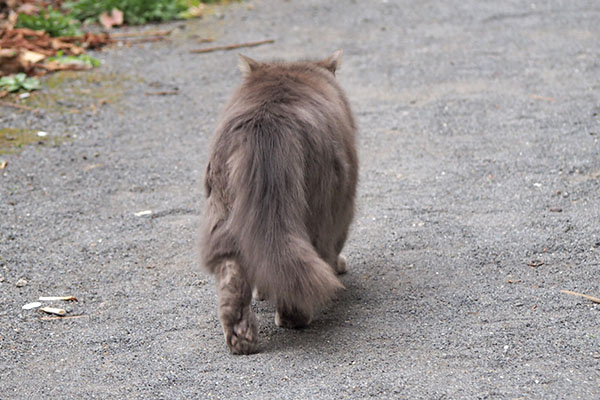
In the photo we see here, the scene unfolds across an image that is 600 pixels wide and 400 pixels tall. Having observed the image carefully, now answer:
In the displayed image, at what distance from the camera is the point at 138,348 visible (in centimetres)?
403

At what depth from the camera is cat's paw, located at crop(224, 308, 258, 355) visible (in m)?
3.88

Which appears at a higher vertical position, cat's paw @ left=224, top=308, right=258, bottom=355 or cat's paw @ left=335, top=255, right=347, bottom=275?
cat's paw @ left=224, top=308, right=258, bottom=355

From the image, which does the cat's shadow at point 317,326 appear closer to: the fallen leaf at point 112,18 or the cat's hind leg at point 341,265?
the cat's hind leg at point 341,265

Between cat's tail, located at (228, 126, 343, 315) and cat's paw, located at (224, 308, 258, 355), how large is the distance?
0.19 m

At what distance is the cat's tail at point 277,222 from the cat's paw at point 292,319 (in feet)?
0.38

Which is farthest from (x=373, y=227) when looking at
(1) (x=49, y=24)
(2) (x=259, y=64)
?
(1) (x=49, y=24)

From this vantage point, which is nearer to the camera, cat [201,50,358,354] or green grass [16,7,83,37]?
cat [201,50,358,354]

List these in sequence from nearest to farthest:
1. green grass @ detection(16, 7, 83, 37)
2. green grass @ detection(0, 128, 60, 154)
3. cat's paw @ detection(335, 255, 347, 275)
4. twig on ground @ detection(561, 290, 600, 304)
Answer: twig on ground @ detection(561, 290, 600, 304)
cat's paw @ detection(335, 255, 347, 275)
green grass @ detection(0, 128, 60, 154)
green grass @ detection(16, 7, 83, 37)

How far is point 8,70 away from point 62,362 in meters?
5.15

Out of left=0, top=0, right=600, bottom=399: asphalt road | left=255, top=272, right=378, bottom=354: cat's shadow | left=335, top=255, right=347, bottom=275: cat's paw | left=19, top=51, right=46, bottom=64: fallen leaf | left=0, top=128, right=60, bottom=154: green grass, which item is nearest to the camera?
left=0, top=0, right=600, bottom=399: asphalt road

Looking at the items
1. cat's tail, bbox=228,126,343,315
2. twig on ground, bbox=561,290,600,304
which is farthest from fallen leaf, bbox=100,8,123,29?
twig on ground, bbox=561,290,600,304

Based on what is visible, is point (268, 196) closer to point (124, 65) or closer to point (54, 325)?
point (54, 325)

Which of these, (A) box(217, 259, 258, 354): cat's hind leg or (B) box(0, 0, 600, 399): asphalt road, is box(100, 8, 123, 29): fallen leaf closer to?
(B) box(0, 0, 600, 399): asphalt road

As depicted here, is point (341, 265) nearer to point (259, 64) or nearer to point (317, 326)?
point (317, 326)
